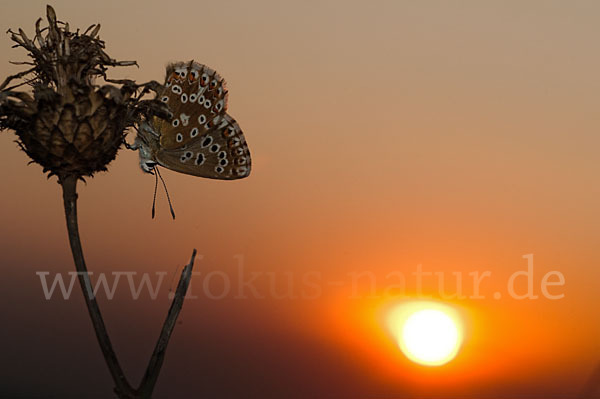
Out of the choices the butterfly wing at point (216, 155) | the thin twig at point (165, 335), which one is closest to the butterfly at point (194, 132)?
the butterfly wing at point (216, 155)

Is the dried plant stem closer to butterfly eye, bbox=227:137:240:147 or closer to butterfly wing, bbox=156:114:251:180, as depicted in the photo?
butterfly wing, bbox=156:114:251:180

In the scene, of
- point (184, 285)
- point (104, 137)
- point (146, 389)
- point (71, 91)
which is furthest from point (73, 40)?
point (146, 389)

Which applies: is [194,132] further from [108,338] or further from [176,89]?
[108,338]

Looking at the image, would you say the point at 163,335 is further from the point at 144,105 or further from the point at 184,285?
the point at 144,105

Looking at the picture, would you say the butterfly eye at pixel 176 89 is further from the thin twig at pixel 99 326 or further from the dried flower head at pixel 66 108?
the thin twig at pixel 99 326

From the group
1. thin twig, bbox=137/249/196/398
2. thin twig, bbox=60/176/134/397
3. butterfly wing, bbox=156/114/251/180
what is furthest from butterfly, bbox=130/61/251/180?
thin twig, bbox=137/249/196/398

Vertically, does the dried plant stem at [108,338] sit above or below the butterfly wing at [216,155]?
below

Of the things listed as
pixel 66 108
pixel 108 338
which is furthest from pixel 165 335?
pixel 66 108
